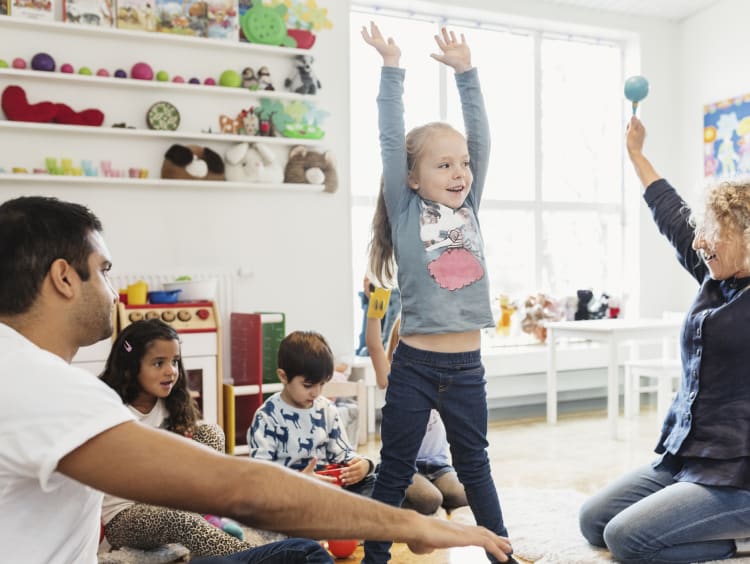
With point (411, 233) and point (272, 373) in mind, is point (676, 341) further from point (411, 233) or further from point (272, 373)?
point (411, 233)

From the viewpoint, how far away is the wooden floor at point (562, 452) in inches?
110

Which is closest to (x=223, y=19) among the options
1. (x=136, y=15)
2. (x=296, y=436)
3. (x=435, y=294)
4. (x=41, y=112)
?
(x=136, y=15)

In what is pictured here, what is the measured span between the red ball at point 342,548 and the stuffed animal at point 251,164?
201 centimetres

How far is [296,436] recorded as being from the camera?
2.19 metres

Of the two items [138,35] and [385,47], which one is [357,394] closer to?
[138,35]

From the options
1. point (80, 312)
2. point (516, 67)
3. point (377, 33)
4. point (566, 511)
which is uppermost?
point (516, 67)

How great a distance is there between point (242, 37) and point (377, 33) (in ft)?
6.80

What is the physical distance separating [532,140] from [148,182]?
8.29 ft

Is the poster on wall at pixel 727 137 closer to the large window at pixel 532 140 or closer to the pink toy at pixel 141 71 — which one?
the large window at pixel 532 140

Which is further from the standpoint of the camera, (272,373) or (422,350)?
(272,373)

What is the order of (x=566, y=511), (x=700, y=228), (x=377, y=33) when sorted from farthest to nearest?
(x=566, y=511)
(x=700, y=228)
(x=377, y=33)

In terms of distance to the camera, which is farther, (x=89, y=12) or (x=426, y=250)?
(x=89, y=12)

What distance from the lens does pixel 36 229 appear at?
2.95ft

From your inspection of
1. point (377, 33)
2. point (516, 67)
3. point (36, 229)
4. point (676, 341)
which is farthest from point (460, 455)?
point (516, 67)
